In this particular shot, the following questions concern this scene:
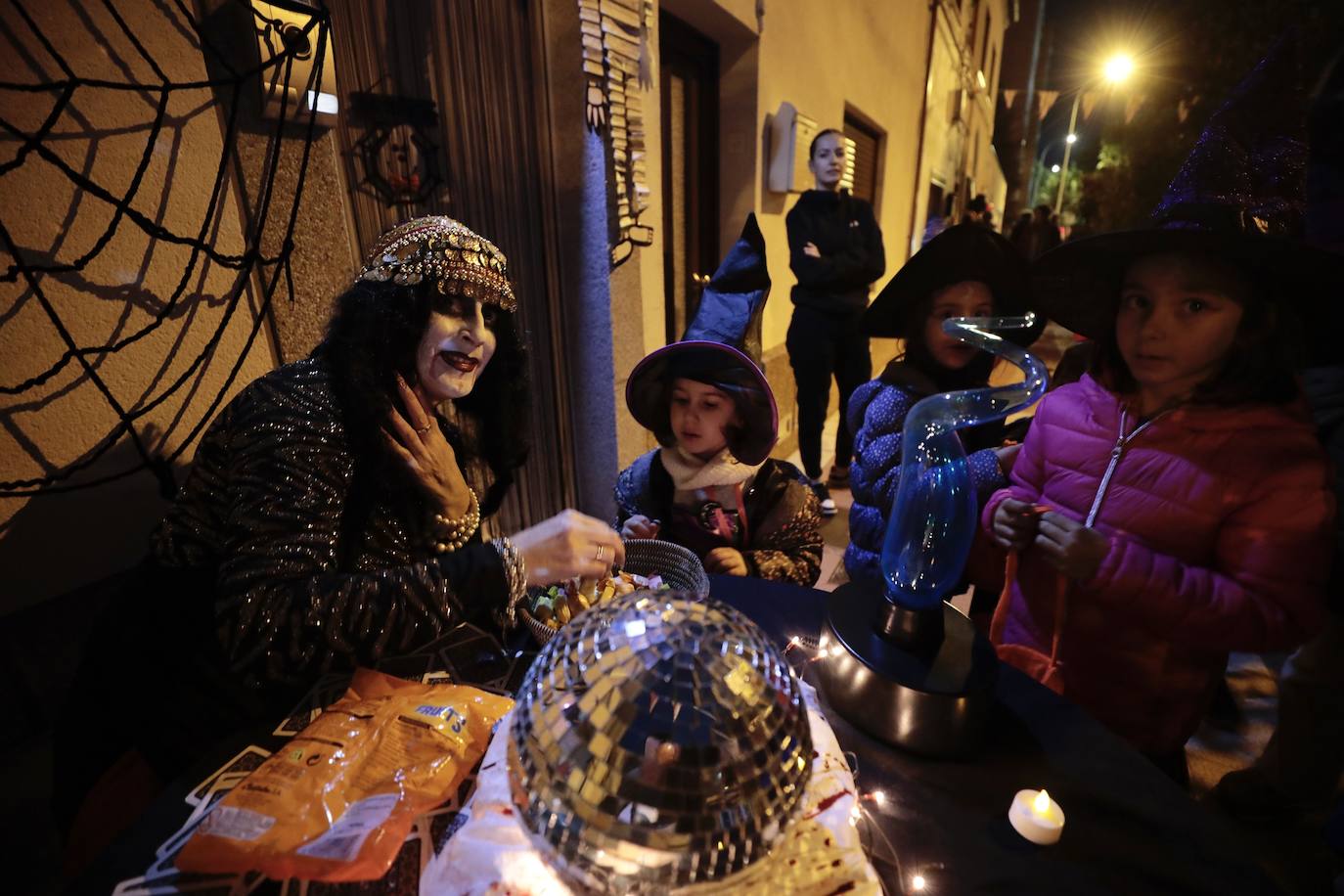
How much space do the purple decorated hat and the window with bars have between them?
5100mm

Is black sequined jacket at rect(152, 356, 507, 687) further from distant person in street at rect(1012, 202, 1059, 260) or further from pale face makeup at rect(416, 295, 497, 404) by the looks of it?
distant person in street at rect(1012, 202, 1059, 260)

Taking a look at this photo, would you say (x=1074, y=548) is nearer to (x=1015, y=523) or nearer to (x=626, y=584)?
(x=1015, y=523)

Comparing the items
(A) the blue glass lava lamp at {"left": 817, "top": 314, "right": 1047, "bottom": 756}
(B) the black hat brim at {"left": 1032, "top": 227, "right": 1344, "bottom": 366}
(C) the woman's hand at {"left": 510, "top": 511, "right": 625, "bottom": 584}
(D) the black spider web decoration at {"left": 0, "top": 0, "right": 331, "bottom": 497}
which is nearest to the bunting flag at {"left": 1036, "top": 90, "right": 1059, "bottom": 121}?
(B) the black hat brim at {"left": 1032, "top": 227, "right": 1344, "bottom": 366}

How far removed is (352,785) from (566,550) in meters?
0.51

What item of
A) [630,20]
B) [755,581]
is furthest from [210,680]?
[630,20]

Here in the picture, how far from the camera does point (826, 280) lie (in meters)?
3.98

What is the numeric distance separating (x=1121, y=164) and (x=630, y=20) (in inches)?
418

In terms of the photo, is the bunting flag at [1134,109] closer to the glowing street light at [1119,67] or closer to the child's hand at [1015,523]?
the glowing street light at [1119,67]

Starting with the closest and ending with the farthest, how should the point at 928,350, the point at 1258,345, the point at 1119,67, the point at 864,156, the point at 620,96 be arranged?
the point at 1258,345
the point at 928,350
the point at 620,96
the point at 864,156
the point at 1119,67

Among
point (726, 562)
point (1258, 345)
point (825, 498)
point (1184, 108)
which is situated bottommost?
point (825, 498)

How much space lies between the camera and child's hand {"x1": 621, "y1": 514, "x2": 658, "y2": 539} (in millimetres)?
1731

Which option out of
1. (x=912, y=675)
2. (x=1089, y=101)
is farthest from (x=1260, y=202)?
(x=1089, y=101)

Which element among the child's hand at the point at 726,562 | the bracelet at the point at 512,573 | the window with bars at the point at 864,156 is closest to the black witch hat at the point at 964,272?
the child's hand at the point at 726,562

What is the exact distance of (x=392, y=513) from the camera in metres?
1.46
